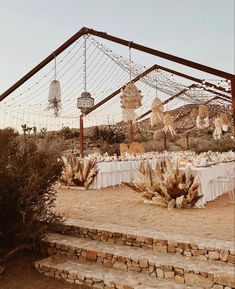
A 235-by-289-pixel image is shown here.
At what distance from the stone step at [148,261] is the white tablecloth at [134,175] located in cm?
264

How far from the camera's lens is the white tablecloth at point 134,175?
648cm

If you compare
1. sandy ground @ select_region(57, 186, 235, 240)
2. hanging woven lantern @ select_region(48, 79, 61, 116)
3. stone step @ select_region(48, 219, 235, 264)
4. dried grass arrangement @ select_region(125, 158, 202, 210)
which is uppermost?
hanging woven lantern @ select_region(48, 79, 61, 116)

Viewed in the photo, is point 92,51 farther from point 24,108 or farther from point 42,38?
point 24,108

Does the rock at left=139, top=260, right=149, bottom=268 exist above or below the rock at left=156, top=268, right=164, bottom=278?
above

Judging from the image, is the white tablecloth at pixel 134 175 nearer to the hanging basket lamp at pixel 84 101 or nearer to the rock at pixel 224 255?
the hanging basket lamp at pixel 84 101

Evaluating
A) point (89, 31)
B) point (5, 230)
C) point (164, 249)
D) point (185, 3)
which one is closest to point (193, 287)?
point (164, 249)

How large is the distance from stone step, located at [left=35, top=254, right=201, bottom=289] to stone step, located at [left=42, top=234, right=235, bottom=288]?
0.08 m

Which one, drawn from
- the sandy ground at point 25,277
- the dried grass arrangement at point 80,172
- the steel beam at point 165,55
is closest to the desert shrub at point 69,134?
the dried grass arrangement at point 80,172

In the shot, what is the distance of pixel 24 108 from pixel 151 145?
14083 mm

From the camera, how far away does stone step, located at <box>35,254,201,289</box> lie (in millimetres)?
3277

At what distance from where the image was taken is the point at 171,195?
6.17 metres

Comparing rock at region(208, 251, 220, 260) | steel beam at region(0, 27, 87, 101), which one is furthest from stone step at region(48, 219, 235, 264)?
steel beam at region(0, 27, 87, 101)

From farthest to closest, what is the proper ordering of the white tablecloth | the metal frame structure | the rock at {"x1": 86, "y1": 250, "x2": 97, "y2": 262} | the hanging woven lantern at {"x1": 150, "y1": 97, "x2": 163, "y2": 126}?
the hanging woven lantern at {"x1": 150, "y1": 97, "x2": 163, "y2": 126}, the white tablecloth, the metal frame structure, the rock at {"x1": 86, "y1": 250, "x2": 97, "y2": 262}

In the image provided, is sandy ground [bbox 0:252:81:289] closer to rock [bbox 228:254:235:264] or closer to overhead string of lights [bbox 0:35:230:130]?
rock [bbox 228:254:235:264]
